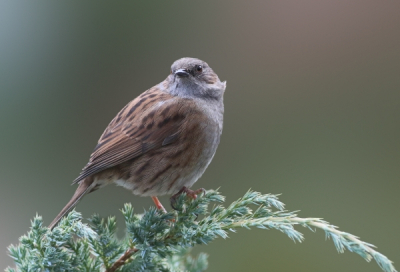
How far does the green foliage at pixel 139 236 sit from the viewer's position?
183 centimetres

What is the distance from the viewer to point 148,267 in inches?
76.0

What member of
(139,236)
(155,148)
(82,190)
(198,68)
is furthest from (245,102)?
(139,236)

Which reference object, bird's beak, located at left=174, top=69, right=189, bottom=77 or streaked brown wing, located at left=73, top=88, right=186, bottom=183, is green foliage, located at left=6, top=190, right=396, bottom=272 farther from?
bird's beak, located at left=174, top=69, right=189, bottom=77

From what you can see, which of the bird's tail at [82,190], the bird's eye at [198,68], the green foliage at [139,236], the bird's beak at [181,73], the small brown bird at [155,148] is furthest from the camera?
the bird's eye at [198,68]

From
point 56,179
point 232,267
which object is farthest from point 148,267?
point 56,179

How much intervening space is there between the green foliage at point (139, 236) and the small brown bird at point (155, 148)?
2.61ft

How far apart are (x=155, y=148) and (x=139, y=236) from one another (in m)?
1.07

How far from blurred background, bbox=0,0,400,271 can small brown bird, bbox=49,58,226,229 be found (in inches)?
43.4

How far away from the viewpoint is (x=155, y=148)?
9.84 ft

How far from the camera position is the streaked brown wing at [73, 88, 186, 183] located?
116 inches

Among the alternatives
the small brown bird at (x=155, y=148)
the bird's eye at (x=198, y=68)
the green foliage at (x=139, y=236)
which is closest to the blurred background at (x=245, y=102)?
the small brown bird at (x=155, y=148)

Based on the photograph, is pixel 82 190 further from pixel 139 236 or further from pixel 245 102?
pixel 245 102

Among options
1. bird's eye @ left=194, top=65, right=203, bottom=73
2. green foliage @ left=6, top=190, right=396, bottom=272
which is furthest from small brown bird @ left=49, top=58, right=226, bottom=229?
green foliage @ left=6, top=190, right=396, bottom=272

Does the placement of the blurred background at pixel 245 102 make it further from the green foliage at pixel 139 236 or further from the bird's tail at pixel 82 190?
the green foliage at pixel 139 236
